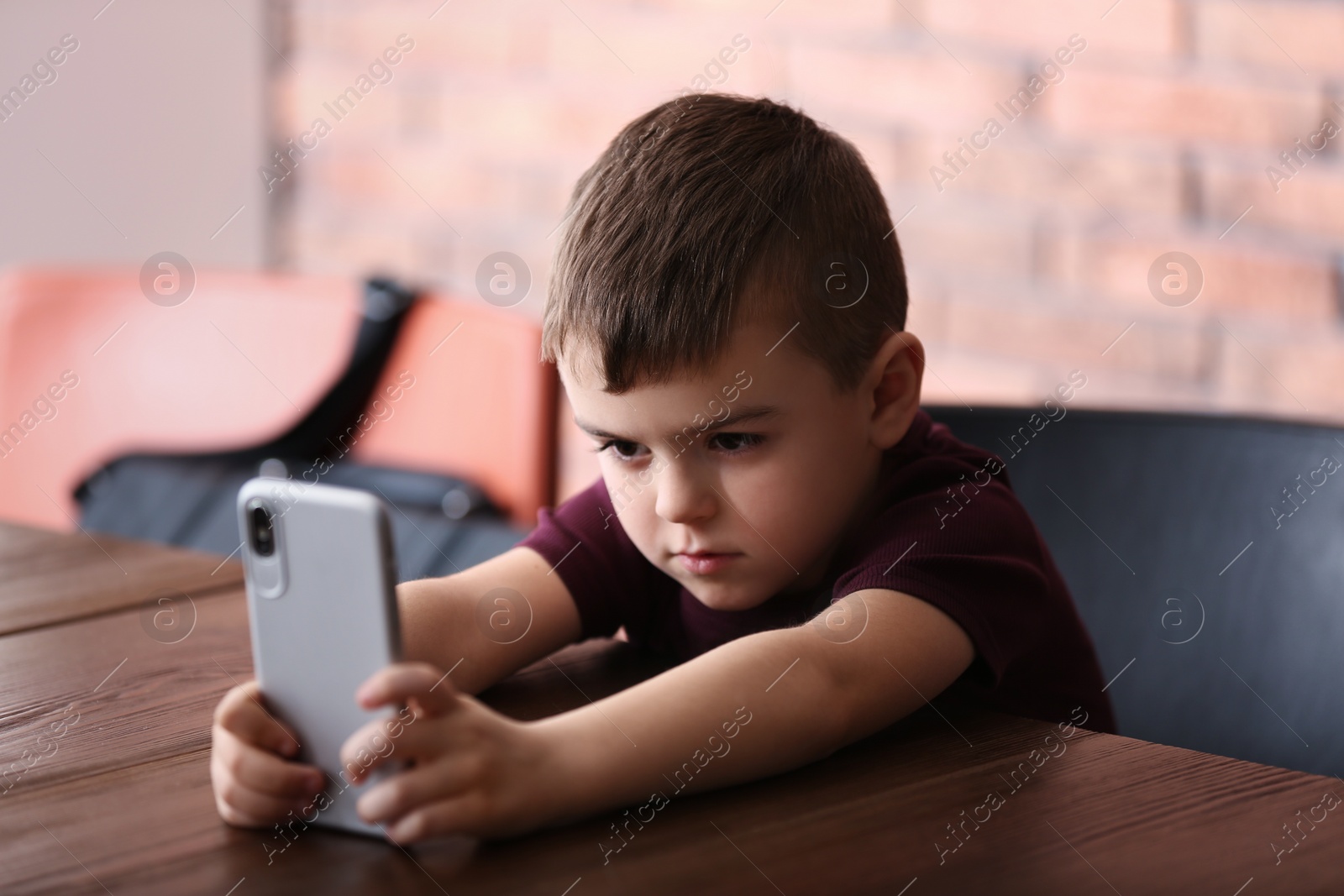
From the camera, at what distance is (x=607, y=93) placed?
2010 millimetres

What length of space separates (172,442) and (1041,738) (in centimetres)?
153

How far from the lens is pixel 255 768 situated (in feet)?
1.75

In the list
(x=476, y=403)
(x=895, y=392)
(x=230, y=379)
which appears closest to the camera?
(x=895, y=392)

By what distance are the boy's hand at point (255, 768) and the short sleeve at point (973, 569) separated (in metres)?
0.30

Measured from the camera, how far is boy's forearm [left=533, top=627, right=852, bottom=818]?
0.54 metres

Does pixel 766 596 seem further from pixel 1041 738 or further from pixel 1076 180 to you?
pixel 1076 180

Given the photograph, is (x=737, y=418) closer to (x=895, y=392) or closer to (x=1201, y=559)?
(x=895, y=392)

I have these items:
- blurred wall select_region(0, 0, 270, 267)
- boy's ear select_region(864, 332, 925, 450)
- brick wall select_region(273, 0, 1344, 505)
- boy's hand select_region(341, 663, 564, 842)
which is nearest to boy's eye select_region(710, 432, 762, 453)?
boy's ear select_region(864, 332, 925, 450)

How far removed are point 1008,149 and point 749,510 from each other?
102cm

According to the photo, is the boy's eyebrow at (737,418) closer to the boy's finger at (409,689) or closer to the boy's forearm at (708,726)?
the boy's forearm at (708,726)

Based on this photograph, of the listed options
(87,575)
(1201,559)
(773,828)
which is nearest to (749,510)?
(773,828)

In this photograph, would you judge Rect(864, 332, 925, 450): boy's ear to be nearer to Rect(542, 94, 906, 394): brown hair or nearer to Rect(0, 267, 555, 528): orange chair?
Rect(542, 94, 906, 394): brown hair

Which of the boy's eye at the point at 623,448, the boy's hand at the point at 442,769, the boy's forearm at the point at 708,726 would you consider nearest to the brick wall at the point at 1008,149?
the boy's eye at the point at 623,448

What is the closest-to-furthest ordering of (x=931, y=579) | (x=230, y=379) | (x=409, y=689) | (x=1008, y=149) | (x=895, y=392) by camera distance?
(x=409, y=689) < (x=931, y=579) < (x=895, y=392) < (x=1008, y=149) < (x=230, y=379)
